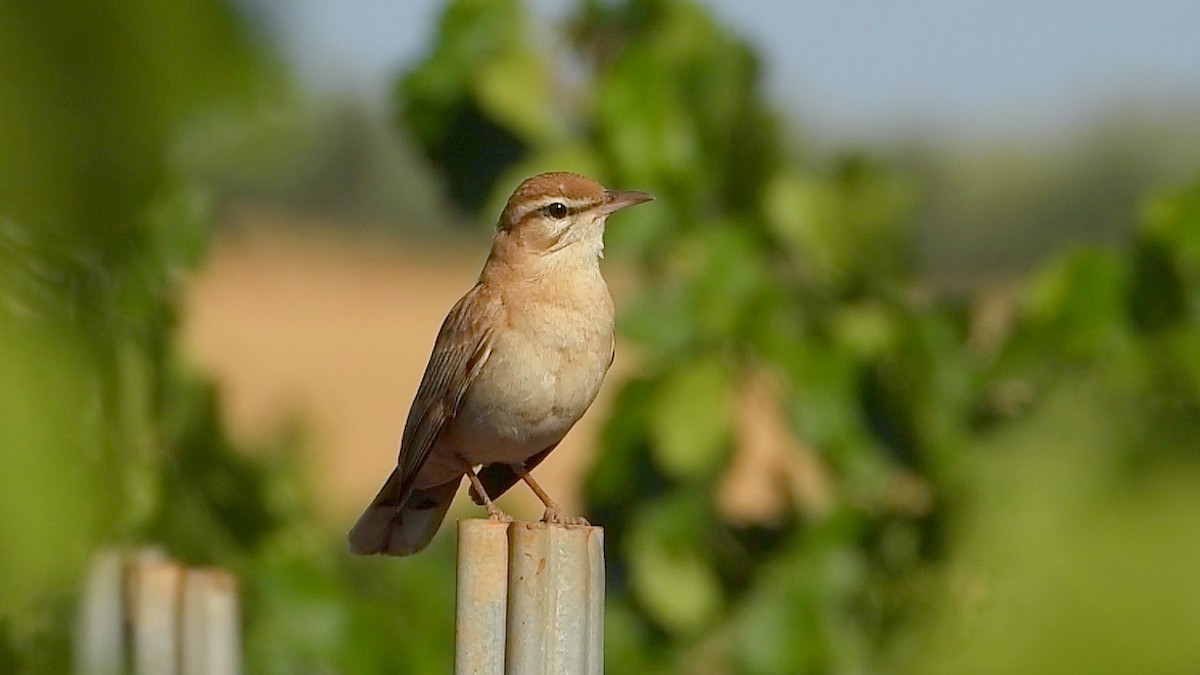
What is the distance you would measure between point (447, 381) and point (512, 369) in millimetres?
261

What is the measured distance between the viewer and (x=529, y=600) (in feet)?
7.72

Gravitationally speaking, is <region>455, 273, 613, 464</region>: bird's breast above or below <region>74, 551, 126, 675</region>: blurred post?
above

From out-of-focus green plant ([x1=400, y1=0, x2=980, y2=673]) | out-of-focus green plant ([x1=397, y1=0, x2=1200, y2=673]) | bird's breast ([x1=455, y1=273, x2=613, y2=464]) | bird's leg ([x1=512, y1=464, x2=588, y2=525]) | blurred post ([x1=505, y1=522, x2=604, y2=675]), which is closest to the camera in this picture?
blurred post ([x1=505, y1=522, x2=604, y2=675])

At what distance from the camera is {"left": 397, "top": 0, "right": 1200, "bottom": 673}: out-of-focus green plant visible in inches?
207

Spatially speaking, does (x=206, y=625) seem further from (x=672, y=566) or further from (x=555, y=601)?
(x=672, y=566)

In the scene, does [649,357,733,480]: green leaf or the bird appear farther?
[649,357,733,480]: green leaf

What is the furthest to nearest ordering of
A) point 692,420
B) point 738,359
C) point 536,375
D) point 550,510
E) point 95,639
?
point 738,359, point 692,420, point 536,375, point 550,510, point 95,639

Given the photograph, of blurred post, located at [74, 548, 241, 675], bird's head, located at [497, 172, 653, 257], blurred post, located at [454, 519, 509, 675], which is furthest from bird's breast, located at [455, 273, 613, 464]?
blurred post, located at [454, 519, 509, 675]

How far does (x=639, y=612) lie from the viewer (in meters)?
5.72

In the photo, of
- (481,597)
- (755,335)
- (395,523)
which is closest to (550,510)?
(395,523)

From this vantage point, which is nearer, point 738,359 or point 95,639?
point 95,639

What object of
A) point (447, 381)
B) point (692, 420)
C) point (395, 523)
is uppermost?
point (692, 420)

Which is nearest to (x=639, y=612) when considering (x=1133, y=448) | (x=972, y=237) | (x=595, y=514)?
(x=595, y=514)

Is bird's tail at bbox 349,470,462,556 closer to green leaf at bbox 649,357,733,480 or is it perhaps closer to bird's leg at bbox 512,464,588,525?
bird's leg at bbox 512,464,588,525
